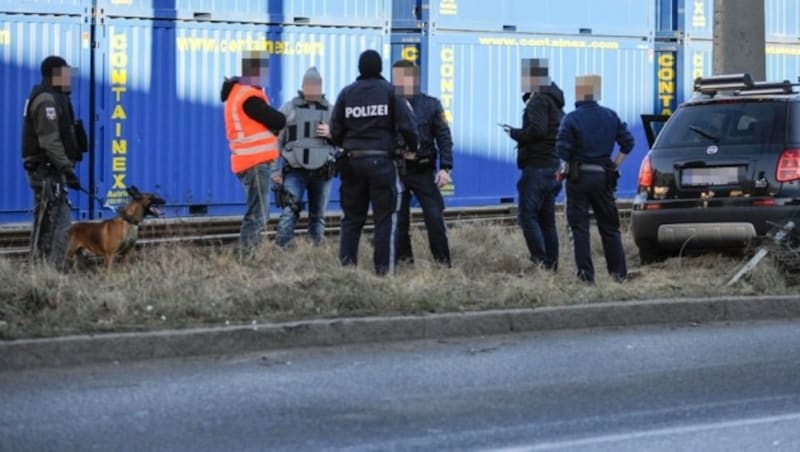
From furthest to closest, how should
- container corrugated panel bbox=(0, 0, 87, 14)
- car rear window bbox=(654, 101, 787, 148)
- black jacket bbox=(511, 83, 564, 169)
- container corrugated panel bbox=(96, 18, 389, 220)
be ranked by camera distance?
container corrugated panel bbox=(96, 18, 389, 220), container corrugated panel bbox=(0, 0, 87, 14), car rear window bbox=(654, 101, 787, 148), black jacket bbox=(511, 83, 564, 169)

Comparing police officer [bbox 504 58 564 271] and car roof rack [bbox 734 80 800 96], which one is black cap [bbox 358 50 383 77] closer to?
police officer [bbox 504 58 564 271]

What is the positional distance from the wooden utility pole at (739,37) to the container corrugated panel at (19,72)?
7.27m

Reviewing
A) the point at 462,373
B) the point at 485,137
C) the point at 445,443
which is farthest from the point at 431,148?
the point at 485,137

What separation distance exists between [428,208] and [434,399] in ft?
13.1

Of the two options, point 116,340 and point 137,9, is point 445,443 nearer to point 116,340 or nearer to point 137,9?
point 116,340

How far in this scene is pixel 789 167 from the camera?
11609 millimetres

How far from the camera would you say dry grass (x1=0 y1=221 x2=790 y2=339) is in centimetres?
890

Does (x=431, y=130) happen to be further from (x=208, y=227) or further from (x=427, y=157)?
(x=208, y=227)

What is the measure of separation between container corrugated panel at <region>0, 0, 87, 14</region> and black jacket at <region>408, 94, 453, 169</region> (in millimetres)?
6704

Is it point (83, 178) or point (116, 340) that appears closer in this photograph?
point (116, 340)

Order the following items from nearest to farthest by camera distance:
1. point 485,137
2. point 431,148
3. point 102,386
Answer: point 102,386
point 431,148
point 485,137

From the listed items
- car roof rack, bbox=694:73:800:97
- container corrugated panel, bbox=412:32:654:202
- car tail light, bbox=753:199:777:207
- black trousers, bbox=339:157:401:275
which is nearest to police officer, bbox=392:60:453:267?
black trousers, bbox=339:157:401:275

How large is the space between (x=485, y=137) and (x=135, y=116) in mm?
5069

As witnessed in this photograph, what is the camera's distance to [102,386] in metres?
7.61
